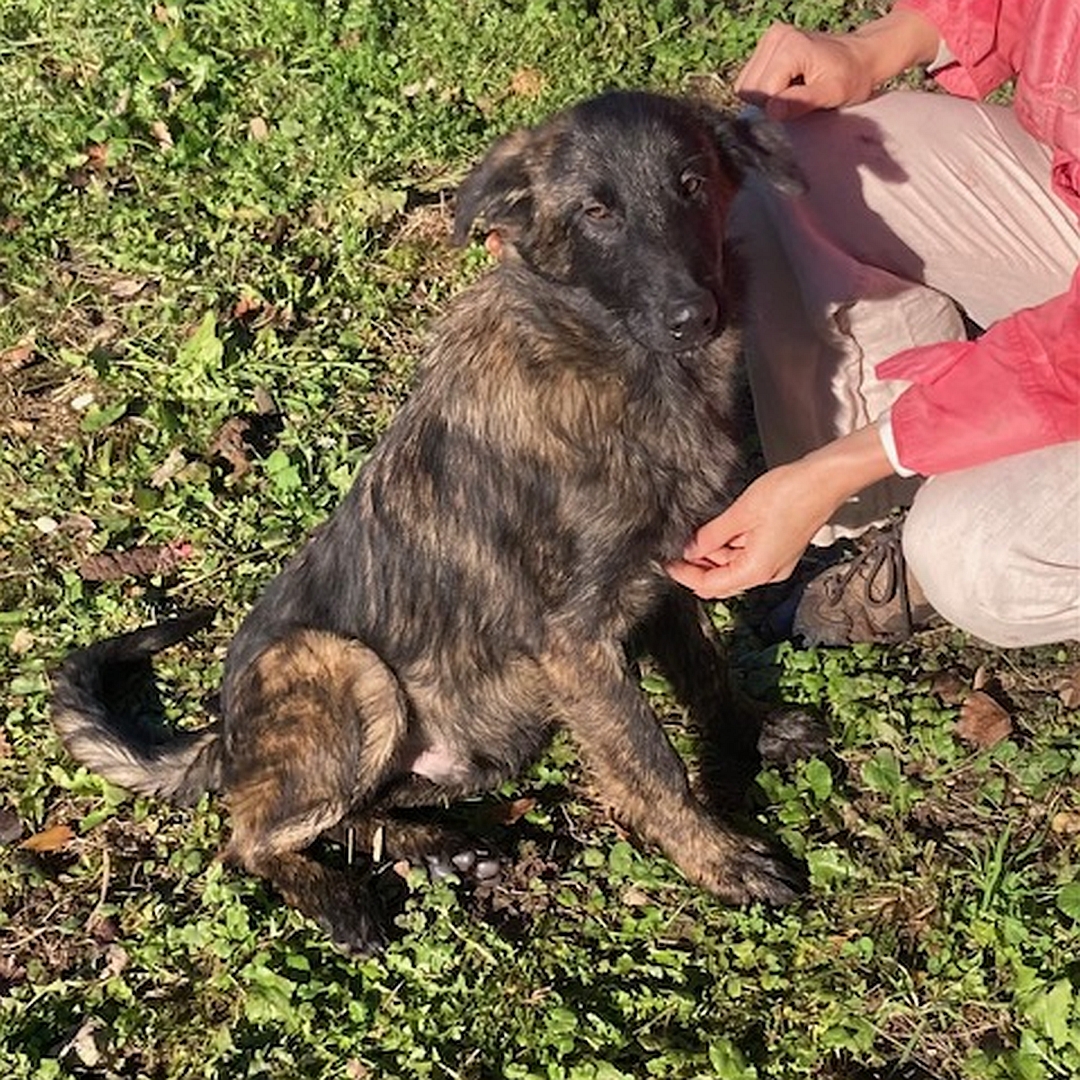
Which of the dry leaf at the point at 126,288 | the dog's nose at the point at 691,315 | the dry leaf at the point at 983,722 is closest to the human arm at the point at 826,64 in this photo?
the dog's nose at the point at 691,315

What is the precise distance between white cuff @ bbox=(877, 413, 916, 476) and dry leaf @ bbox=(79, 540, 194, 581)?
2.56 meters

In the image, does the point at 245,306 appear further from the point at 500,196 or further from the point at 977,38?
the point at 977,38

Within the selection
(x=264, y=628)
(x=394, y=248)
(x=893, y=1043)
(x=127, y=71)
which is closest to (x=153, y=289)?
(x=394, y=248)

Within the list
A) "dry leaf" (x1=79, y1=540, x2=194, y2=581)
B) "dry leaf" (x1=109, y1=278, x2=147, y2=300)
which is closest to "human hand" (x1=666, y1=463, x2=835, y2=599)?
"dry leaf" (x1=79, y1=540, x2=194, y2=581)

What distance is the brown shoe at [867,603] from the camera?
4.55m

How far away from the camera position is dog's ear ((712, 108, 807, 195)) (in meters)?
3.89

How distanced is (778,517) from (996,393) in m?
0.58

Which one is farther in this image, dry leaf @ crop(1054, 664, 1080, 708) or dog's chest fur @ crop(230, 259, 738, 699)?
dry leaf @ crop(1054, 664, 1080, 708)

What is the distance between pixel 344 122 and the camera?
21.4 ft

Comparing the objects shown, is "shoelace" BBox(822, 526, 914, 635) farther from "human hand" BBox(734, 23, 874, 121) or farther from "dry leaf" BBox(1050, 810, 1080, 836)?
"human hand" BBox(734, 23, 874, 121)

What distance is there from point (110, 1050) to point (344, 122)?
405cm

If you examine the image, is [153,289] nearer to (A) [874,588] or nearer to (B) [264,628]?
(B) [264,628]

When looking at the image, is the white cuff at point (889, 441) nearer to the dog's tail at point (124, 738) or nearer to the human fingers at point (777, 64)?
the human fingers at point (777, 64)

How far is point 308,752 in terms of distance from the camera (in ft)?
13.1
